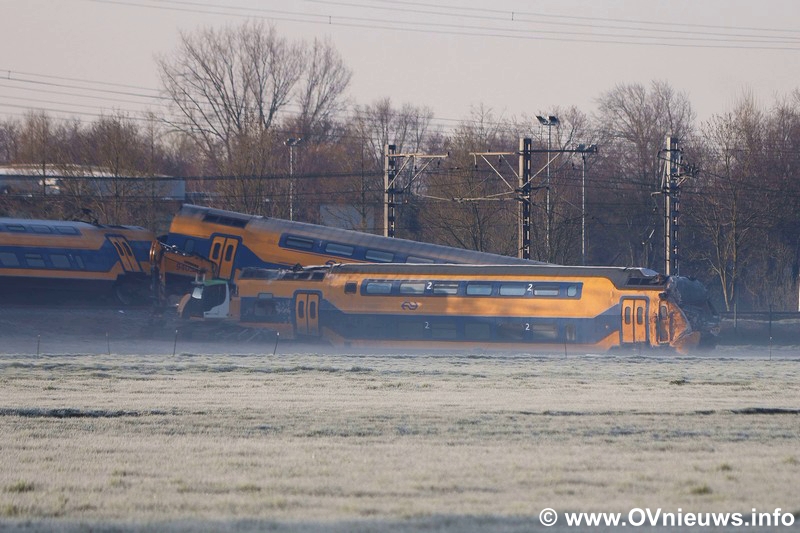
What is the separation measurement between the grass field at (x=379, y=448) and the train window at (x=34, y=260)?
70.9 ft

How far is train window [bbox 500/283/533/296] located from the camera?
1495 inches

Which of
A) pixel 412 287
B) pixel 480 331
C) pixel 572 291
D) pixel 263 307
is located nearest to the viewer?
pixel 572 291

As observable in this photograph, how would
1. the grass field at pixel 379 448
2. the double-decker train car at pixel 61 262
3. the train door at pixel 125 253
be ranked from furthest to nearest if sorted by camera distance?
1. the train door at pixel 125 253
2. the double-decker train car at pixel 61 262
3. the grass field at pixel 379 448

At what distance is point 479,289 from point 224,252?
12.7 meters

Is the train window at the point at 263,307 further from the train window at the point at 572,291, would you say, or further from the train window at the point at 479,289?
the train window at the point at 572,291

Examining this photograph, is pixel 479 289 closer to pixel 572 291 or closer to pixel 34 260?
pixel 572 291

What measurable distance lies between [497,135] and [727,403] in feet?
177

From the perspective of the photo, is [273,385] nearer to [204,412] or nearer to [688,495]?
[204,412]

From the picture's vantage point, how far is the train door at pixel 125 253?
47469mm

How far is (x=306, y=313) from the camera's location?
132 ft

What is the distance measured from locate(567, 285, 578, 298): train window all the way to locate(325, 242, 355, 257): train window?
1058 cm

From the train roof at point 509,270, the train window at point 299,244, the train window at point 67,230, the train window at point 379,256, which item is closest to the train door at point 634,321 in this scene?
the train roof at point 509,270

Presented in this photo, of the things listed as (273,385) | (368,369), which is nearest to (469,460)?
(273,385)

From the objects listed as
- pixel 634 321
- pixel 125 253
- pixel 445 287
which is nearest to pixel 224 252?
pixel 125 253
